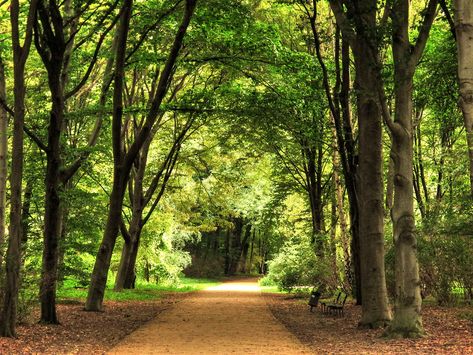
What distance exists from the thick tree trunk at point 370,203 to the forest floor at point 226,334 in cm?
81

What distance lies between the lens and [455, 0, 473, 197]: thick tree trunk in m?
8.77

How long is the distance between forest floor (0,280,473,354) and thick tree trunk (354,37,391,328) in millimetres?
806

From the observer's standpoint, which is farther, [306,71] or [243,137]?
[243,137]

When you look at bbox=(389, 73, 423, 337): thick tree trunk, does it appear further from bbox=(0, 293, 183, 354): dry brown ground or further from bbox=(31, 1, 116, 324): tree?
bbox=(31, 1, 116, 324): tree

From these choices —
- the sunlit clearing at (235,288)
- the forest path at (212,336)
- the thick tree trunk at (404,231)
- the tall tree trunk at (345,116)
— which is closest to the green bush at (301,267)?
the sunlit clearing at (235,288)

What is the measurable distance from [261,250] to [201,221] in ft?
115

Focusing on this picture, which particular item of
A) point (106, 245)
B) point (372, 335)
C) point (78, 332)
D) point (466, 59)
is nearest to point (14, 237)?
point (78, 332)

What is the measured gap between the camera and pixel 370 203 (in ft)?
38.5

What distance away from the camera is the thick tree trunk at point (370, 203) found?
1165 centimetres

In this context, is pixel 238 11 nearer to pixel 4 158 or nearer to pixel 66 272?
pixel 4 158

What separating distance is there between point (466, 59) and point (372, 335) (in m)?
5.35

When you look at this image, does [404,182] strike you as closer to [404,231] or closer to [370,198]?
[404,231]

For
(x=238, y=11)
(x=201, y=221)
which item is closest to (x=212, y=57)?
(x=238, y=11)

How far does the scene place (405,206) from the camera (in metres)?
10.1
